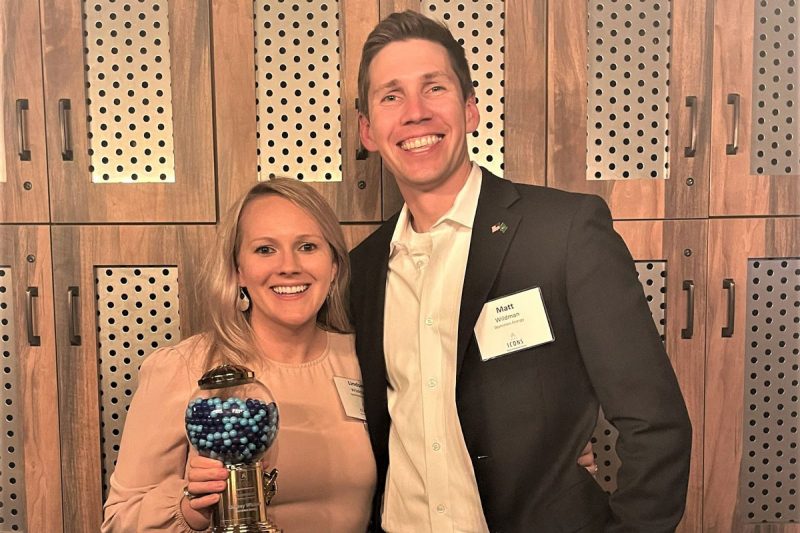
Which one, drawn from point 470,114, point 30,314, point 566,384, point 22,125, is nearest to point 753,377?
point 566,384

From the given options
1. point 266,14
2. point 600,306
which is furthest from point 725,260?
point 266,14

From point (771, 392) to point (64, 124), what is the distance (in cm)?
251

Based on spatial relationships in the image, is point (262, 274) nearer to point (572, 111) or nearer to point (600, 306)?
point (600, 306)

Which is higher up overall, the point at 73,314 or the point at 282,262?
the point at 282,262

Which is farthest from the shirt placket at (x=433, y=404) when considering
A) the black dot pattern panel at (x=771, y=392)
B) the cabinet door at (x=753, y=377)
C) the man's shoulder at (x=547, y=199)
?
the black dot pattern panel at (x=771, y=392)

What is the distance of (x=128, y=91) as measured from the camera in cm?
205

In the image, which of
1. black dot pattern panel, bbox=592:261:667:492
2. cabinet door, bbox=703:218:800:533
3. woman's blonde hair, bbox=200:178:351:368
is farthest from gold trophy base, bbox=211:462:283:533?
cabinet door, bbox=703:218:800:533

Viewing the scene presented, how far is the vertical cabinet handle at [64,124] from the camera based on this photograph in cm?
201

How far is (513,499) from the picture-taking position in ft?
4.99

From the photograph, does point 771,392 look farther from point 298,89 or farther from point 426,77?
point 298,89

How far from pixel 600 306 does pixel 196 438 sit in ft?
3.00

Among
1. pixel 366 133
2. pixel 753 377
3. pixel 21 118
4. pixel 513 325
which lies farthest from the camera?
pixel 753 377

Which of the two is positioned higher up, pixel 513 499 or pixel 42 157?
pixel 42 157

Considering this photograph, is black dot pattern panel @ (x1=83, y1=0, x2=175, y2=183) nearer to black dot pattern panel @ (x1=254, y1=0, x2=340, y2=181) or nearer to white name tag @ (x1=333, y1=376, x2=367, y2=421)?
black dot pattern panel @ (x1=254, y1=0, x2=340, y2=181)
